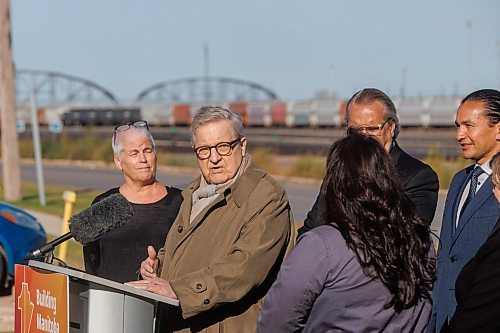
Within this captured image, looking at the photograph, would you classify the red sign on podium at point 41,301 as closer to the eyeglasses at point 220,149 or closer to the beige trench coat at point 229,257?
the beige trench coat at point 229,257

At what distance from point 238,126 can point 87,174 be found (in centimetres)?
2744

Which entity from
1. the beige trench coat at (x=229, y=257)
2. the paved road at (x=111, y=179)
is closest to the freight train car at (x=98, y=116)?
the paved road at (x=111, y=179)

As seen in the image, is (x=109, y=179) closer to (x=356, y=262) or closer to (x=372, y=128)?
(x=372, y=128)

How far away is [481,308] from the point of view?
11.8 ft

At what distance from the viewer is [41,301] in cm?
444

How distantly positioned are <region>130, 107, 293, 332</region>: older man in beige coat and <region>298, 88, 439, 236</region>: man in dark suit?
454 millimetres

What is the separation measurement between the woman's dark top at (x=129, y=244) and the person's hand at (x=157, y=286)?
985 millimetres

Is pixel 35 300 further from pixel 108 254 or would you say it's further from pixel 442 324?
pixel 442 324

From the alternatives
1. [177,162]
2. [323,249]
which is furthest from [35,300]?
[177,162]

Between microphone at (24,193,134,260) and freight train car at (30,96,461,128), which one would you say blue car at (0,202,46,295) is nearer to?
microphone at (24,193,134,260)

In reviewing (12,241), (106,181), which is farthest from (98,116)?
(12,241)

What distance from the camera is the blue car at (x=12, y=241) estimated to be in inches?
438

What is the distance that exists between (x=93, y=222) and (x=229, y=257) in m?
0.75

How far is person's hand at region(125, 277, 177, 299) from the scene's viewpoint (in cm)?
432
